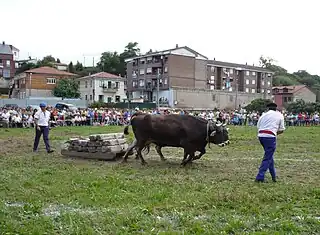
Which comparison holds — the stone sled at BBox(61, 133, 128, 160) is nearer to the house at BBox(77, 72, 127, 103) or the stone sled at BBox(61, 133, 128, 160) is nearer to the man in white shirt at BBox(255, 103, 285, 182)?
the man in white shirt at BBox(255, 103, 285, 182)

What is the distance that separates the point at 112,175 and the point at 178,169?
6.98ft

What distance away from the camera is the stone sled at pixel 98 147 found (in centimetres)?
1396

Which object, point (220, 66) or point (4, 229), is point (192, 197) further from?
point (220, 66)

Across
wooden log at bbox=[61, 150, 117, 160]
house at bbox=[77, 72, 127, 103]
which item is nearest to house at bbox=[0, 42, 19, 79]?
house at bbox=[77, 72, 127, 103]

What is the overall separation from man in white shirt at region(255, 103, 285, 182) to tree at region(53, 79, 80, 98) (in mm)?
74710

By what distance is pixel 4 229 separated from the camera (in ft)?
19.4

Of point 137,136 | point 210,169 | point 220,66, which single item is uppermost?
point 220,66

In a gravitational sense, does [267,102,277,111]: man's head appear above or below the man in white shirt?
above

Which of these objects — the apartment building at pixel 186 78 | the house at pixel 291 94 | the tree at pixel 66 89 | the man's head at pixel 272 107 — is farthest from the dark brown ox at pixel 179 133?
the house at pixel 291 94

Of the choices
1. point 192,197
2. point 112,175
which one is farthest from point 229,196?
point 112,175

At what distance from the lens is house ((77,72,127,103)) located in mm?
87062

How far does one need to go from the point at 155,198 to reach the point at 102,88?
80.8 meters

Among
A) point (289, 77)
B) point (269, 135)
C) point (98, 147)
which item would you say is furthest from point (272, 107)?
point (289, 77)

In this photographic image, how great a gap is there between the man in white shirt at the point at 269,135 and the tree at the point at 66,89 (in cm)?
7471
